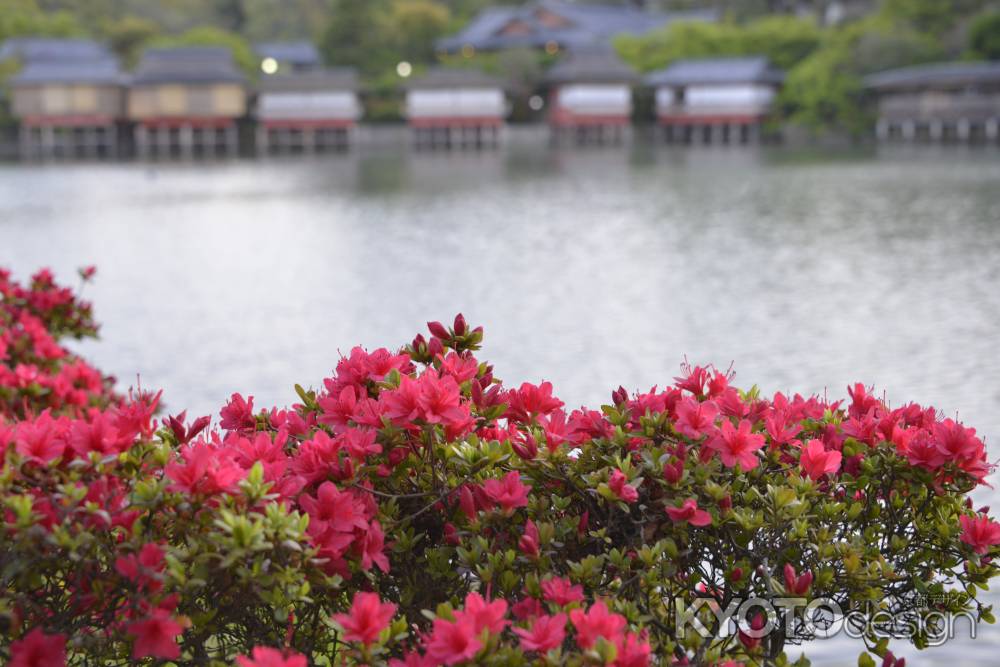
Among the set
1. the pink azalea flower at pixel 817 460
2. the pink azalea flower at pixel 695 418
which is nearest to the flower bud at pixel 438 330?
the pink azalea flower at pixel 695 418

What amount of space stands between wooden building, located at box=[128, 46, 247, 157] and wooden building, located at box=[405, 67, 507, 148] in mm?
10182

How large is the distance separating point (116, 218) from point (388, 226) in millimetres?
7804

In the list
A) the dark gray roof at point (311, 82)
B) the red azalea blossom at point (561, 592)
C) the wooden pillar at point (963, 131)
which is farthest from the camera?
the dark gray roof at point (311, 82)

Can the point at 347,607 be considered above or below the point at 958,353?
above

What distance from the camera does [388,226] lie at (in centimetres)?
2697

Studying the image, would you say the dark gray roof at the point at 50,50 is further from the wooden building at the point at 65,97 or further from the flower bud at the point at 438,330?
the flower bud at the point at 438,330

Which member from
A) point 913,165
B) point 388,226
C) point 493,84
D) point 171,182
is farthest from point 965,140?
point 388,226

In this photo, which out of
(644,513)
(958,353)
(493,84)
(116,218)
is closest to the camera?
(644,513)

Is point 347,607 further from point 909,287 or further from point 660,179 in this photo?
point 660,179

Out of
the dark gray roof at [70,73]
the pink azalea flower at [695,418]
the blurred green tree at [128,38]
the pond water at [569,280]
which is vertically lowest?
the pond water at [569,280]

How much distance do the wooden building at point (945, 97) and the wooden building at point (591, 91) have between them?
47.4 feet

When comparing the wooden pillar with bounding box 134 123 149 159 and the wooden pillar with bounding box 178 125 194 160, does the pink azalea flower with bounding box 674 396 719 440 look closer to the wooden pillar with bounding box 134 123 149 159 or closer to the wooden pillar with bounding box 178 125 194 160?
the wooden pillar with bounding box 178 125 194 160

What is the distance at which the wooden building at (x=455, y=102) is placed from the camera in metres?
71.5

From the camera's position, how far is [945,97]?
64.6m
